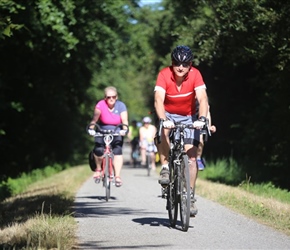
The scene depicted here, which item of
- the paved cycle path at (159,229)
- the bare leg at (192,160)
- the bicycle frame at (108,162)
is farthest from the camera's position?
the bicycle frame at (108,162)

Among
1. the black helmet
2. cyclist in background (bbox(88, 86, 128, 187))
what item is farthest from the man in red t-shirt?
cyclist in background (bbox(88, 86, 128, 187))

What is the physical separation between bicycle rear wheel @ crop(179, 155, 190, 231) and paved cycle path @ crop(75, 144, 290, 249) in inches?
6.1

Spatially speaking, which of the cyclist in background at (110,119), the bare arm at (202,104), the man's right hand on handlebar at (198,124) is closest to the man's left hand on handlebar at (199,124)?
the man's right hand on handlebar at (198,124)

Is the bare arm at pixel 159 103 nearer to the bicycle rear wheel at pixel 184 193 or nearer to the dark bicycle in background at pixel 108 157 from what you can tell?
the bicycle rear wheel at pixel 184 193

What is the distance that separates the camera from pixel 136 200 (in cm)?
1392

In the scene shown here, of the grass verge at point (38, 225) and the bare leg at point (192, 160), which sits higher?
the bare leg at point (192, 160)

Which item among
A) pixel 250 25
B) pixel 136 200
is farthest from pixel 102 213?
pixel 250 25

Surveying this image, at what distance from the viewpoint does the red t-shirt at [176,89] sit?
9.58 meters

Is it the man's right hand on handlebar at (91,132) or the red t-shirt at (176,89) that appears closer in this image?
the red t-shirt at (176,89)

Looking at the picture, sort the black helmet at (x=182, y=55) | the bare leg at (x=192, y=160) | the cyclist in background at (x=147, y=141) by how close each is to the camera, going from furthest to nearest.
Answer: the cyclist in background at (x=147, y=141)
the bare leg at (x=192, y=160)
the black helmet at (x=182, y=55)

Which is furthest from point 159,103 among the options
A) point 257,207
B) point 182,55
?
point 257,207

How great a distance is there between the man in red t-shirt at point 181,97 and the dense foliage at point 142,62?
159 inches

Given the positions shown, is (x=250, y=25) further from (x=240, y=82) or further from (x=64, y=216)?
(x=240, y=82)

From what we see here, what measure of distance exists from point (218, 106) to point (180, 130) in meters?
21.4
